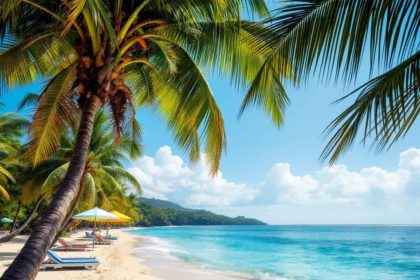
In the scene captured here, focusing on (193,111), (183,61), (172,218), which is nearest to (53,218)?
(193,111)

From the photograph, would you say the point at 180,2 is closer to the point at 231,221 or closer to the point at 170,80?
the point at 170,80

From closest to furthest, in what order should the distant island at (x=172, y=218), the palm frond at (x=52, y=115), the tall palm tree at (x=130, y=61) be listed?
the tall palm tree at (x=130, y=61)
the palm frond at (x=52, y=115)
the distant island at (x=172, y=218)

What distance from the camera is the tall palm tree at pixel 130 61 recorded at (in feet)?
12.3

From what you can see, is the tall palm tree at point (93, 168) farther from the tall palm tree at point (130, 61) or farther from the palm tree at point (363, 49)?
the palm tree at point (363, 49)

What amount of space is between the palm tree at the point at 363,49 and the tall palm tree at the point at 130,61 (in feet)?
4.51

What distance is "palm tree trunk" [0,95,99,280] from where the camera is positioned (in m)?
2.43

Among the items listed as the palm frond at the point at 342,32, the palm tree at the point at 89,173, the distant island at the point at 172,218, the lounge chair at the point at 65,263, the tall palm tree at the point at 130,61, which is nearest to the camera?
the palm frond at the point at 342,32

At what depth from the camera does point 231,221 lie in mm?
187750

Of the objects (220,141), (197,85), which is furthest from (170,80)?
(220,141)

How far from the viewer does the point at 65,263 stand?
975 cm

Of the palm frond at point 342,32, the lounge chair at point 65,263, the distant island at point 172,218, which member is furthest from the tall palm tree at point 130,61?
the distant island at point 172,218

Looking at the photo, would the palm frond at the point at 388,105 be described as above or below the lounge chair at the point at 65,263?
above

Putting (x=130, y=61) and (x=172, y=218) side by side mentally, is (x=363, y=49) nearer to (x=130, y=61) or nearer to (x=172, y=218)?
(x=130, y=61)

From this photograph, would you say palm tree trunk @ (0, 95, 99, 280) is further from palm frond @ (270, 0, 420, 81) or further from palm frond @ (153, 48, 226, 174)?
palm frond @ (270, 0, 420, 81)
